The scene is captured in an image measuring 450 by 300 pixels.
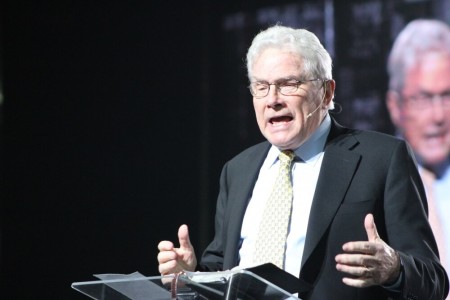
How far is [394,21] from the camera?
12.4 feet

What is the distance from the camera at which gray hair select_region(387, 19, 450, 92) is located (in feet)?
12.0

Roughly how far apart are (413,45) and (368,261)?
6.52ft

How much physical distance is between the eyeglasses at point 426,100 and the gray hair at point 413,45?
0.08 m

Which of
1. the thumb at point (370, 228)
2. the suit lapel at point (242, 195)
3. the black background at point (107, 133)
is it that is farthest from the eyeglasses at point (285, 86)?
the black background at point (107, 133)

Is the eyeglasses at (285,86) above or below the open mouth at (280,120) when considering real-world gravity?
above

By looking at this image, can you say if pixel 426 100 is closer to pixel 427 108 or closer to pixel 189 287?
pixel 427 108

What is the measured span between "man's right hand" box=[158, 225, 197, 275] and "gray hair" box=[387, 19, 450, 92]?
5.82 ft

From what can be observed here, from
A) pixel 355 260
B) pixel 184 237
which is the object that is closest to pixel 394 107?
pixel 184 237

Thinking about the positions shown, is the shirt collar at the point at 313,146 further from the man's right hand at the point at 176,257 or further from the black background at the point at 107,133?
the black background at the point at 107,133

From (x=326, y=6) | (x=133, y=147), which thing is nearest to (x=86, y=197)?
(x=133, y=147)

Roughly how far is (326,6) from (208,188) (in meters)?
1.17

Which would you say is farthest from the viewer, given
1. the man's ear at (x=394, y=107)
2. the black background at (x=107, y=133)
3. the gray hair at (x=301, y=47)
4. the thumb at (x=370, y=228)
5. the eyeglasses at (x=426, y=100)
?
the black background at (x=107, y=133)

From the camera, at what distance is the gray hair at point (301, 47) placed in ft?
8.37

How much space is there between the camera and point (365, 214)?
2.40 meters
